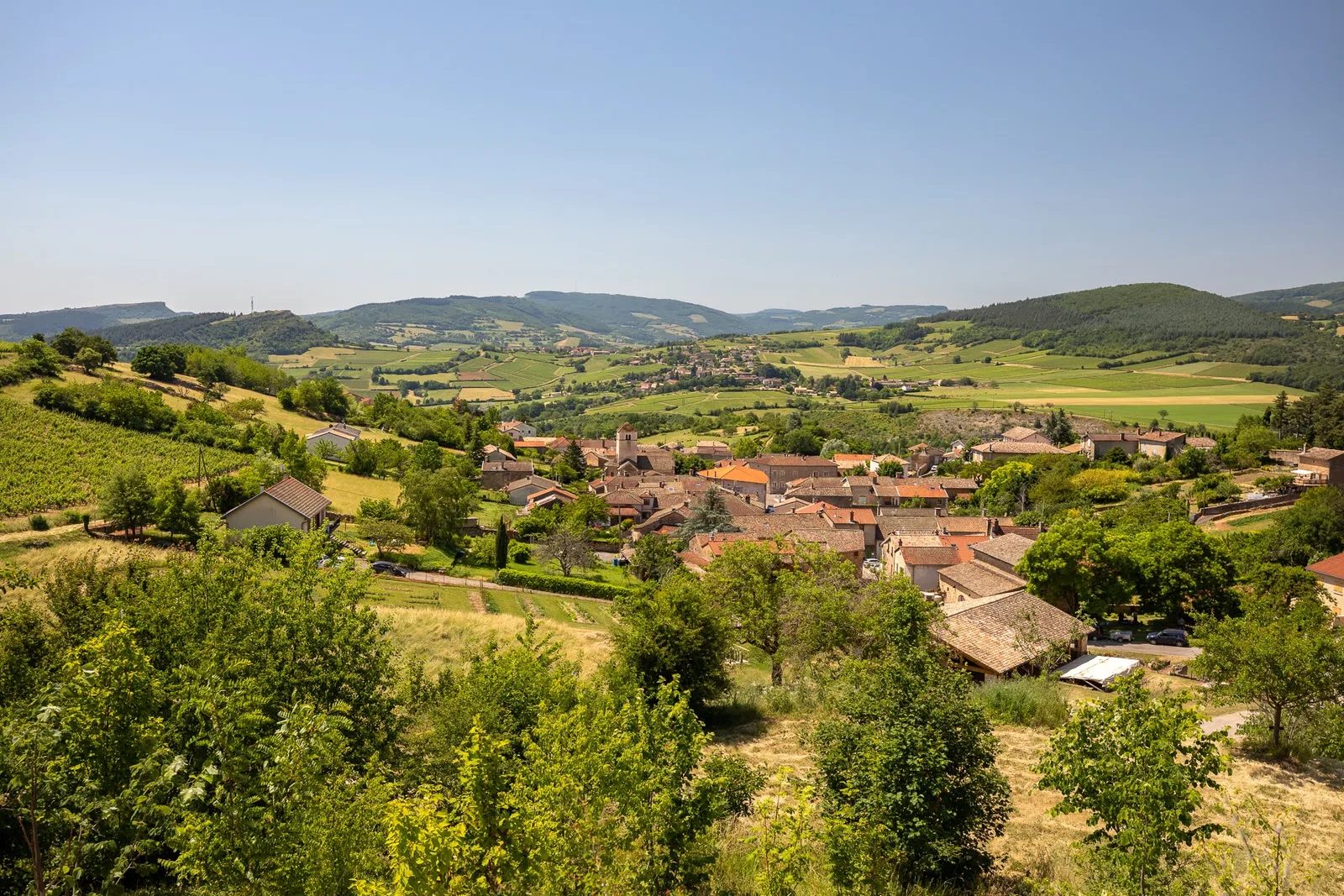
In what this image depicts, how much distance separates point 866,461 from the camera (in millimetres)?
100125

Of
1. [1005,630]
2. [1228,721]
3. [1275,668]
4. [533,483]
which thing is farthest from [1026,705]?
[533,483]

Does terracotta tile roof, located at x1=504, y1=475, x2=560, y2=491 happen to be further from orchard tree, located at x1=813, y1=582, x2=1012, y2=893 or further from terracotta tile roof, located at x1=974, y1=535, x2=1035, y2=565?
orchard tree, located at x1=813, y1=582, x2=1012, y2=893

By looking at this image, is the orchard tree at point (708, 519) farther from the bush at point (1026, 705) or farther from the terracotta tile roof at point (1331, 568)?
the bush at point (1026, 705)

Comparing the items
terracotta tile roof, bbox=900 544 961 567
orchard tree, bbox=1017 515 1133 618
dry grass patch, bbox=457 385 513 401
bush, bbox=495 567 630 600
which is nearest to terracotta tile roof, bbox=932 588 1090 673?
orchard tree, bbox=1017 515 1133 618

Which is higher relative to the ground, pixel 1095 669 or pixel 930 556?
pixel 1095 669

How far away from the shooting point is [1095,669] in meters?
27.3

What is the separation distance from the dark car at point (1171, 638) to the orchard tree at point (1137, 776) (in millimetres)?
32337

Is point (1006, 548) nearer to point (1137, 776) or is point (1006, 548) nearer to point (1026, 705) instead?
point (1026, 705)

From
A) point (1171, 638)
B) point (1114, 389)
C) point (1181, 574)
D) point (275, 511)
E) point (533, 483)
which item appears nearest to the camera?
point (1171, 638)

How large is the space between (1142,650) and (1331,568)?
525 inches

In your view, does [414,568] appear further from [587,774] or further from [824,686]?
[587,774]

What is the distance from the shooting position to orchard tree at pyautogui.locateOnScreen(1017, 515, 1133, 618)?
37.4 metres

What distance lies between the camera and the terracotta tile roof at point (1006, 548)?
Result: 43.2 m

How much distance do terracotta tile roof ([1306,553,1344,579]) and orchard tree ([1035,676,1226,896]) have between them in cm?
3957
